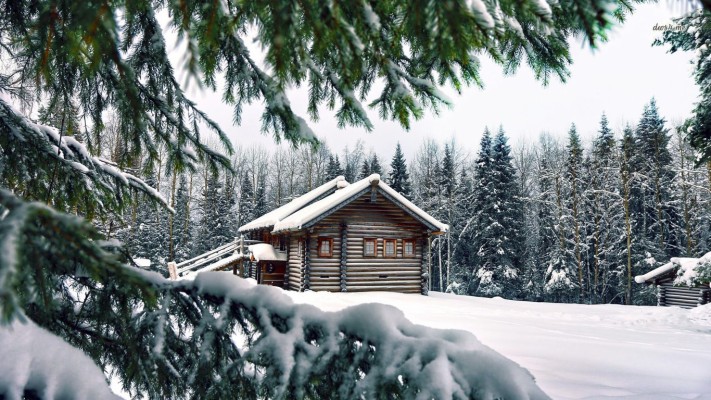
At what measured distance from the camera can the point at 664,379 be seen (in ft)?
14.5

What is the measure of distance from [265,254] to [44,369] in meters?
19.1

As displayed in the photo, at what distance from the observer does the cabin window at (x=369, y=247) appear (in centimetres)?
1850

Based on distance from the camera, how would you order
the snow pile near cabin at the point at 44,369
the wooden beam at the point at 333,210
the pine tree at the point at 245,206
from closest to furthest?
1. the snow pile near cabin at the point at 44,369
2. the wooden beam at the point at 333,210
3. the pine tree at the point at 245,206

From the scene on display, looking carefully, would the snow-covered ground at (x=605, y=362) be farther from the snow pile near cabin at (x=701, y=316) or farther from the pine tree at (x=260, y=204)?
the pine tree at (x=260, y=204)

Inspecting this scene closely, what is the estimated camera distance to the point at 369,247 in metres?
18.6

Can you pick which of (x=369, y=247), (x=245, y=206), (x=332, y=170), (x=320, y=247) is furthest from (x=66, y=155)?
(x=245, y=206)

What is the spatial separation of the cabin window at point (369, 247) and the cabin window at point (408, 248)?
1.45 meters

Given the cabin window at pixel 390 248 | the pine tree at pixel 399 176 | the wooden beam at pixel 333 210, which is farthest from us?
the pine tree at pixel 399 176

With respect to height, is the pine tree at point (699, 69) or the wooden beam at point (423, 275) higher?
the pine tree at point (699, 69)

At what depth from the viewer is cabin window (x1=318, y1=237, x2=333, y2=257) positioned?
1781 centimetres

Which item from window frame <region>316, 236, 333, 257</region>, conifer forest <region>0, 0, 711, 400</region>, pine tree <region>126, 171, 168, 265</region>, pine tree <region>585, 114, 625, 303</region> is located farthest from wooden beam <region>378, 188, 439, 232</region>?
pine tree <region>126, 171, 168, 265</region>

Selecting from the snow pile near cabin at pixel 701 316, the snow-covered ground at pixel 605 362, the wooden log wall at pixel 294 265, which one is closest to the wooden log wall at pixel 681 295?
the snow pile near cabin at pixel 701 316

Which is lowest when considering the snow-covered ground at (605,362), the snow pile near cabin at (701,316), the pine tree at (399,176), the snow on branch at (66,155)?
the snow pile near cabin at (701,316)

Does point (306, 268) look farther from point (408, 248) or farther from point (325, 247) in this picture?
point (408, 248)
